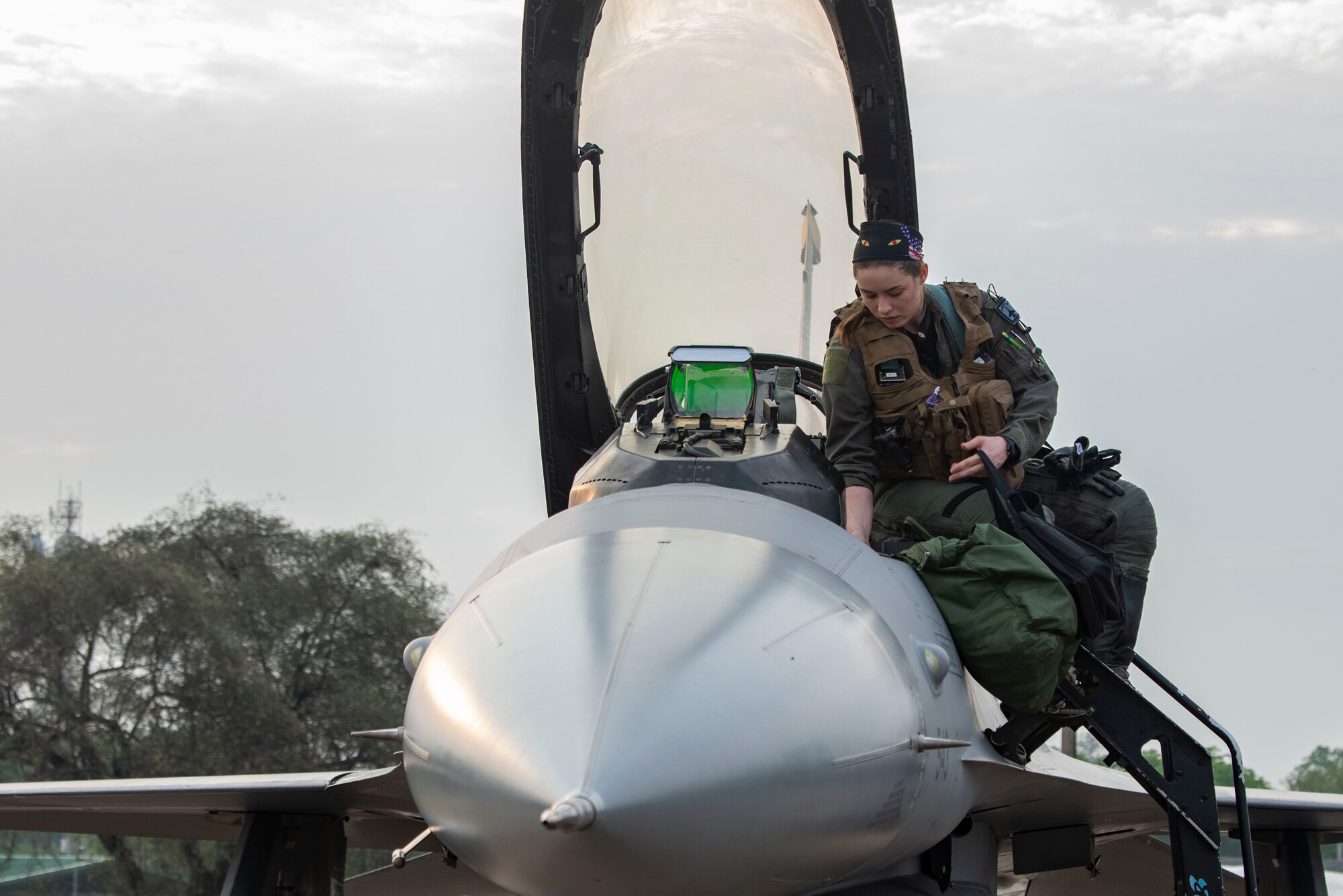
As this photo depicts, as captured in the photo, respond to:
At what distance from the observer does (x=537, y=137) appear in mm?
5895

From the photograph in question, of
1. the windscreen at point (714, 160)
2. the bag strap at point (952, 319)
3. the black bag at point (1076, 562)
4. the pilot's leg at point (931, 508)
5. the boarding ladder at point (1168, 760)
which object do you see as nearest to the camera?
the black bag at point (1076, 562)

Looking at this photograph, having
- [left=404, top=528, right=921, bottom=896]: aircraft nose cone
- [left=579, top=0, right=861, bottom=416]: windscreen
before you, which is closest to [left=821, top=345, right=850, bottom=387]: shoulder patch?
[left=579, top=0, right=861, bottom=416]: windscreen

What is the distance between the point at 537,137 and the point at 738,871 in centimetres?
382

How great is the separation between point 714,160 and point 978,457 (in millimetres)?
2299

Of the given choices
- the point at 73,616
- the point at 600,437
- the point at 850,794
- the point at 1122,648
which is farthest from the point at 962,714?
the point at 73,616

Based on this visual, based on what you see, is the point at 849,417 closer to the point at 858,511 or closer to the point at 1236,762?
the point at 858,511

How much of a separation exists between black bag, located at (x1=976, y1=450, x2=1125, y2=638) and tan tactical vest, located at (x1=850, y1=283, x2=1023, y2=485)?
1.71 ft

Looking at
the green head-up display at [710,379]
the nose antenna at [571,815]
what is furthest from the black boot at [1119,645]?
the nose antenna at [571,815]

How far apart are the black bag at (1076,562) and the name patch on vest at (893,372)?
2.35ft

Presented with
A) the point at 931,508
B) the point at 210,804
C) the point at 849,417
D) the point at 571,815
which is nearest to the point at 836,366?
the point at 849,417

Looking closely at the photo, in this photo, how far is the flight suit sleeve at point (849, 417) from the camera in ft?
15.3

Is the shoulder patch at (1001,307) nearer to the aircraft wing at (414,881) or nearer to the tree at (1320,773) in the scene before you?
the aircraft wing at (414,881)

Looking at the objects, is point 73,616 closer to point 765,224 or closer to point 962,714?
point 765,224

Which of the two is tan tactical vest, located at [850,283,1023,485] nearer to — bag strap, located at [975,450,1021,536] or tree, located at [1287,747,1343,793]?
bag strap, located at [975,450,1021,536]
